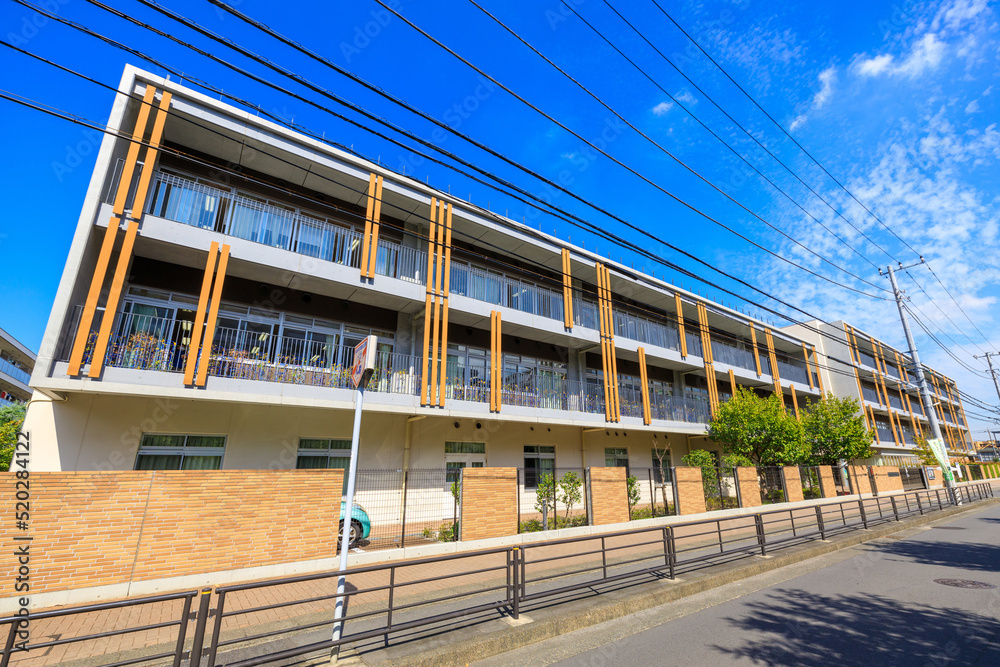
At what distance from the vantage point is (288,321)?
1412 cm

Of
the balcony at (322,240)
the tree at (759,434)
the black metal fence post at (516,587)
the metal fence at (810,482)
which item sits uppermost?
the balcony at (322,240)

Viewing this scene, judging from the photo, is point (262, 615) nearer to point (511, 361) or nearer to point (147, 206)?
point (147, 206)

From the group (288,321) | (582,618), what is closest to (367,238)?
(288,321)

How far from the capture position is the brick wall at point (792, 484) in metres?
20.5

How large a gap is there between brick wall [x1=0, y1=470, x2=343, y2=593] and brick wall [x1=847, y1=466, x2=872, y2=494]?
27.5 meters

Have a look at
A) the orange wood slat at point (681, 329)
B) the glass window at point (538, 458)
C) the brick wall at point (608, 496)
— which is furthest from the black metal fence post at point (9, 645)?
the orange wood slat at point (681, 329)

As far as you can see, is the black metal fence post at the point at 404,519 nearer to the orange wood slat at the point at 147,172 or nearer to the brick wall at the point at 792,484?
the orange wood slat at the point at 147,172

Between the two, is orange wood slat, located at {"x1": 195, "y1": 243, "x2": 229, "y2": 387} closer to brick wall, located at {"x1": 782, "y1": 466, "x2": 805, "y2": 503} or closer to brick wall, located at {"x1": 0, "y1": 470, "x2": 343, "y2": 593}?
brick wall, located at {"x1": 0, "y1": 470, "x2": 343, "y2": 593}

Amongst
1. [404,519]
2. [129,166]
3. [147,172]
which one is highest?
[129,166]

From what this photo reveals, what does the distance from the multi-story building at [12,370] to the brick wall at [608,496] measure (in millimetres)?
38189

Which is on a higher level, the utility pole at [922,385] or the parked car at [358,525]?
the utility pole at [922,385]

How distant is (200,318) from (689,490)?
56.0 ft

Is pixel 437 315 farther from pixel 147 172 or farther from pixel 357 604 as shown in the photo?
pixel 357 604

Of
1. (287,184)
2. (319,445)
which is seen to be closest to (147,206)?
(287,184)
